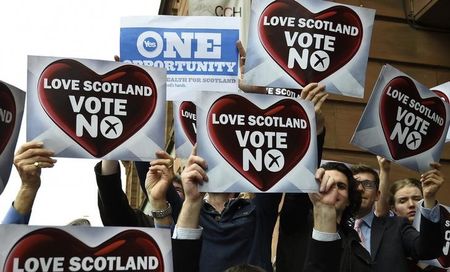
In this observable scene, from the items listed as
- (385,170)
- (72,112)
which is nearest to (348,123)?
(385,170)

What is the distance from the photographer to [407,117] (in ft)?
15.2

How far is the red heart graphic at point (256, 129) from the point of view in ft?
12.3

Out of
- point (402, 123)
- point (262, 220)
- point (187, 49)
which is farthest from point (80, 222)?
point (402, 123)

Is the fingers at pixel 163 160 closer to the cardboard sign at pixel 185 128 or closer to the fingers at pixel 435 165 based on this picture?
the cardboard sign at pixel 185 128

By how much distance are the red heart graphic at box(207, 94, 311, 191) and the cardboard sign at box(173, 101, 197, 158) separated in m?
1.39

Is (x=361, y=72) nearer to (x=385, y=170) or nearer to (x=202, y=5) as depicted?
(x=385, y=170)

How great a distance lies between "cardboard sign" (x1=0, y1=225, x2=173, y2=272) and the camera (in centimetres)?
334

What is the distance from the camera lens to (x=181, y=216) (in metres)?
3.60

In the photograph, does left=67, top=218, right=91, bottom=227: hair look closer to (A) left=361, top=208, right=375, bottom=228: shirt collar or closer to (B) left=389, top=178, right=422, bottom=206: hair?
(A) left=361, top=208, right=375, bottom=228: shirt collar

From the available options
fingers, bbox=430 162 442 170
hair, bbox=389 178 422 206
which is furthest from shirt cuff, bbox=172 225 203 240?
hair, bbox=389 178 422 206

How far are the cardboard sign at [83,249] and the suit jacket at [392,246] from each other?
1.12m

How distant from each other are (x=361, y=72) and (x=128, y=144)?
159 cm

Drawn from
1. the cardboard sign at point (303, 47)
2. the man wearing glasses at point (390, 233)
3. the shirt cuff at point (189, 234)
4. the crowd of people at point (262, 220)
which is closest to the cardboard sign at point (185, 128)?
the crowd of people at point (262, 220)

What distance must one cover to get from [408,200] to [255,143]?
68.5 inches
